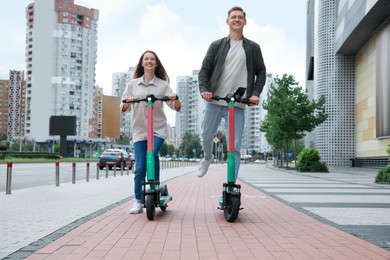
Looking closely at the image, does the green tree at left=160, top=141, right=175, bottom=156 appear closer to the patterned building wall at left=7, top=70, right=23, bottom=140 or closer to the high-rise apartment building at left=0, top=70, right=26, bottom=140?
the high-rise apartment building at left=0, top=70, right=26, bottom=140

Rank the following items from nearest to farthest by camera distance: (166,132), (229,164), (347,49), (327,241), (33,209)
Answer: (327,241)
(229,164)
(166,132)
(33,209)
(347,49)

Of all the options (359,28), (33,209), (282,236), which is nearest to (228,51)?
(282,236)

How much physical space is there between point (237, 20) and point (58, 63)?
96.0m

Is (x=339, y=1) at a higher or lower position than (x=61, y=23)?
lower

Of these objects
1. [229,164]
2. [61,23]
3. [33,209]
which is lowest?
[33,209]

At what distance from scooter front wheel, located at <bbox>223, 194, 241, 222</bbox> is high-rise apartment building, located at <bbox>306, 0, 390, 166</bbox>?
2575cm

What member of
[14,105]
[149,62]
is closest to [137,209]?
[149,62]

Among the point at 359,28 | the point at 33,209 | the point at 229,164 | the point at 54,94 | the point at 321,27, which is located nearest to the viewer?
the point at 229,164

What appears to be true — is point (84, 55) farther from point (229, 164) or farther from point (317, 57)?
point (229, 164)

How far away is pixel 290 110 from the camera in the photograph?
29344mm

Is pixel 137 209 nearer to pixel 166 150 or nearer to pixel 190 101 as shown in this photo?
pixel 166 150

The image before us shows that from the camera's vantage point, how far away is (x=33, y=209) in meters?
6.19

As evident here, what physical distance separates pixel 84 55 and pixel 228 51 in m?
99.8

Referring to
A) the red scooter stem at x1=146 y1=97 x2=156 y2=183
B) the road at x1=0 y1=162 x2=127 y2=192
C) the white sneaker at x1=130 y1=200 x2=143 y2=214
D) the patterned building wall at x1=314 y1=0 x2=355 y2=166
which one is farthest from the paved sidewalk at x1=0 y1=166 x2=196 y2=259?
the patterned building wall at x1=314 y1=0 x2=355 y2=166
